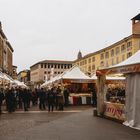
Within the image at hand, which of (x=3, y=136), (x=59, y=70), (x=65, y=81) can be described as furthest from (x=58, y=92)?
(x=59, y=70)

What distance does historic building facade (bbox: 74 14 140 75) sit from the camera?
260ft

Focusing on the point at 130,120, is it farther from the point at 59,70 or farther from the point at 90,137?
the point at 59,70

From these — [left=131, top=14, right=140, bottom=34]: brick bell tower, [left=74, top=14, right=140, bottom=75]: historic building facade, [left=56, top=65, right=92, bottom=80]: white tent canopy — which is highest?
[left=131, top=14, right=140, bottom=34]: brick bell tower

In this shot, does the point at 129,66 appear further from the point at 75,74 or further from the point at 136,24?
the point at 136,24

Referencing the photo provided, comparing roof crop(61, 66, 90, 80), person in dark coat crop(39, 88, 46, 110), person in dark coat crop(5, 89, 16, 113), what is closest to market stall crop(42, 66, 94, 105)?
roof crop(61, 66, 90, 80)

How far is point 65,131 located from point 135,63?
14.1 feet

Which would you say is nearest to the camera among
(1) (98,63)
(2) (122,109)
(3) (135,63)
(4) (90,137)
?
(4) (90,137)

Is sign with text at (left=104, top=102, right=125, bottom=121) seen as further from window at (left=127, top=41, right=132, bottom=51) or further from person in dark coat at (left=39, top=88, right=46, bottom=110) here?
window at (left=127, top=41, right=132, bottom=51)

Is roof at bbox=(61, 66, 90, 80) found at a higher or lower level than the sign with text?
higher

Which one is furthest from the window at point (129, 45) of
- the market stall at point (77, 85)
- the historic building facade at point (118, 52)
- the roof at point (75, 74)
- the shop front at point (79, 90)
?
the roof at point (75, 74)

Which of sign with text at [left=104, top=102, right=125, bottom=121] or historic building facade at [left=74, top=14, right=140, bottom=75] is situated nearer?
sign with text at [left=104, top=102, right=125, bottom=121]

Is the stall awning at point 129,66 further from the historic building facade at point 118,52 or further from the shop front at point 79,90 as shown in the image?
the historic building facade at point 118,52

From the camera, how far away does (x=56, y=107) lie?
29.6 m

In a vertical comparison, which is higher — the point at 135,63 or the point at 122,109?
the point at 135,63
